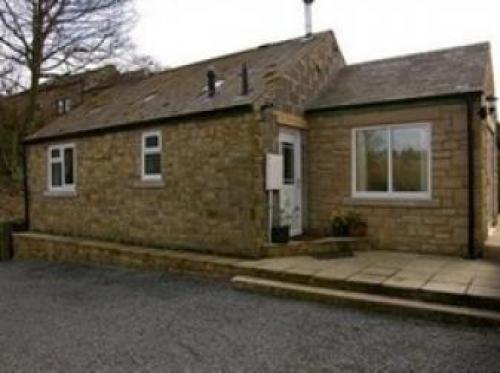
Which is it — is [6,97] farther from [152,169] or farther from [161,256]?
[161,256]

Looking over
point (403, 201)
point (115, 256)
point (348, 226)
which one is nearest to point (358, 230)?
point (348, 226)

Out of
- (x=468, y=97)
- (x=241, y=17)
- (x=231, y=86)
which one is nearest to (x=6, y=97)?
(x=241, y=17)

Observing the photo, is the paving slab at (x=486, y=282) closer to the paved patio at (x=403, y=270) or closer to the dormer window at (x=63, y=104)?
the paved patio at (x=403, y=270)

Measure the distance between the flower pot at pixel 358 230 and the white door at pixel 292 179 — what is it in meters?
1.35

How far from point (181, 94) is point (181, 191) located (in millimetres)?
3058

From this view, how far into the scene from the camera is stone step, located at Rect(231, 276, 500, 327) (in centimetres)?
577

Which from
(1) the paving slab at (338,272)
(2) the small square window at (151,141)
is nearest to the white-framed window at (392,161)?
(1) the paving slab at (338,272)

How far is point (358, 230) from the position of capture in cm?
961

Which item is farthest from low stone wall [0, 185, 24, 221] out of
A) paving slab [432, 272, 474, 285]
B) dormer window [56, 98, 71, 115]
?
paving slab [432, 272, 474, 285]

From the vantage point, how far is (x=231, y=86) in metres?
10.6

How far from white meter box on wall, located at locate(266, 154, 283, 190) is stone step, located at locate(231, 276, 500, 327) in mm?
1963

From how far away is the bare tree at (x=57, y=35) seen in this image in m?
17.8

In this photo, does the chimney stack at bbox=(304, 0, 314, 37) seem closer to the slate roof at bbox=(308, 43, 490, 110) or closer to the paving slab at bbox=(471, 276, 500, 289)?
the slate roof at bbox=(308, 43, 490, 110)

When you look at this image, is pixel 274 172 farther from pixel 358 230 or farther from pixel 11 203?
pixel 11 203
